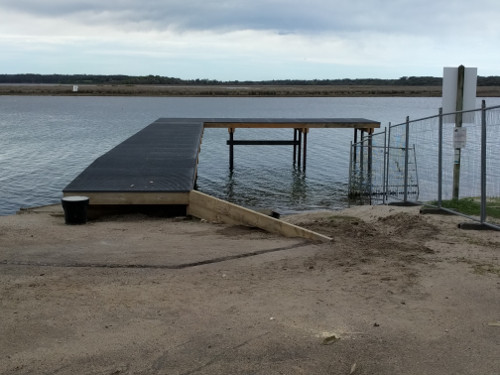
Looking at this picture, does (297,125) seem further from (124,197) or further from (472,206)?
(472,206)

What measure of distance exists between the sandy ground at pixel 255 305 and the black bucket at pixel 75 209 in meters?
1.98

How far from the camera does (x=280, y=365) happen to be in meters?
4.22

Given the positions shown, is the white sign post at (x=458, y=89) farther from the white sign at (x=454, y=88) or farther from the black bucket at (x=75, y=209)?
the black bucket at (x=75, y=209)

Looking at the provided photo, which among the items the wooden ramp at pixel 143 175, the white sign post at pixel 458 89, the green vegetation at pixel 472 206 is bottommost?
the green vegetation at pixel 472 206

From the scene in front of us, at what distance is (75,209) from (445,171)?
12.6m

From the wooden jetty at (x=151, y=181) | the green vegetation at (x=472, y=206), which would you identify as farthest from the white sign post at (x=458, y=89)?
the wooden jetty at (x=151, y=181)

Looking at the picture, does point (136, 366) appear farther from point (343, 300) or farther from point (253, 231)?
point (253, 231)

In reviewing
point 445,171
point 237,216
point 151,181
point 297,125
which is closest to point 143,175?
point 151,181

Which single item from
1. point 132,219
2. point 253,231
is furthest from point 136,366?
point 132,219

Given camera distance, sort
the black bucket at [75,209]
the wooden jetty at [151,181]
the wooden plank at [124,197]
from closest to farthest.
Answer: the black bucket at [75,209] → the wooden jetty at [151,181] → the wooden plank at [124,197]

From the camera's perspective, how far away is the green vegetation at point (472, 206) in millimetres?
9844

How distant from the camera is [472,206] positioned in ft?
34.4

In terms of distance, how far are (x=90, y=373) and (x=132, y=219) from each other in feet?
24.8

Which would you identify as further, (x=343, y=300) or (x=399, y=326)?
(x=343, y=300)
